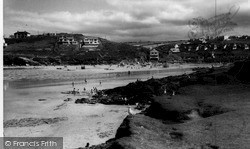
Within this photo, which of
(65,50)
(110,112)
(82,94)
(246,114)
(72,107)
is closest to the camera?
(246,114)

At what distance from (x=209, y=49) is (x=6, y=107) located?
16573 cm

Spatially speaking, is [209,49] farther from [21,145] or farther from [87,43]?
[21,145]

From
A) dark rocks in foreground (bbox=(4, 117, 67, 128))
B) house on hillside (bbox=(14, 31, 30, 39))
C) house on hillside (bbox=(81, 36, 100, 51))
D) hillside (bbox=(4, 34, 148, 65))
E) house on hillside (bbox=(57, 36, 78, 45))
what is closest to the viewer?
dark rocks in foreground (bbox=(4, 117, 67, 128))

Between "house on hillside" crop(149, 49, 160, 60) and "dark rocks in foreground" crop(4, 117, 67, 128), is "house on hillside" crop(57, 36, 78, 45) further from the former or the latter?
"dark rocks in foreground" crop(4, 117, 67, 128)

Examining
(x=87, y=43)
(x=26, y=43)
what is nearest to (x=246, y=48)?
(x=87, y=43)

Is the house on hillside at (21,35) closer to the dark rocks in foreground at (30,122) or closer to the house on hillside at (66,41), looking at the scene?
the house on hillside at (66,41)

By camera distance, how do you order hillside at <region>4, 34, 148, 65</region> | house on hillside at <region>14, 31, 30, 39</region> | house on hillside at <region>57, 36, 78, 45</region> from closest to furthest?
hillside at <region>4, 34, 148, 65</region>
house on hillside at <region>57, 36, 78, 45</region>
house on hillside at <region>14, 31, 30, 39</region>

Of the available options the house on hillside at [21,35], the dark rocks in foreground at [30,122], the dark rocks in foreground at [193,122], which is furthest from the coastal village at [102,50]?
the dark rocks in foreground at [193,122]

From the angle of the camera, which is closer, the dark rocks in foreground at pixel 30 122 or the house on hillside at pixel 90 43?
the dark rocks in foreground at pixel 30 122

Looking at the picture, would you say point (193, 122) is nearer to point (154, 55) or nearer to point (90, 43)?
point (154, 55)

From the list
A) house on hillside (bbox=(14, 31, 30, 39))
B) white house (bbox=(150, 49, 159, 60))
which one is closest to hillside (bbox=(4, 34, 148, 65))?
white house (bbox=(150, 49, 159, 60))

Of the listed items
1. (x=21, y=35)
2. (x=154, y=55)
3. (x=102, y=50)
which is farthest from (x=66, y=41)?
(x=154, y=55)

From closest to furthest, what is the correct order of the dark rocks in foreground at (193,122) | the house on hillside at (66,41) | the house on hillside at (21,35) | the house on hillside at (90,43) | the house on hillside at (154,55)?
the dark rocks in foreground at (193,122) < the house on hillside at (66,41) < the house on hillside at (154,55) < the house on hillside at (90,43) < the house on hillside at (21,35)

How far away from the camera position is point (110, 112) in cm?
2669
